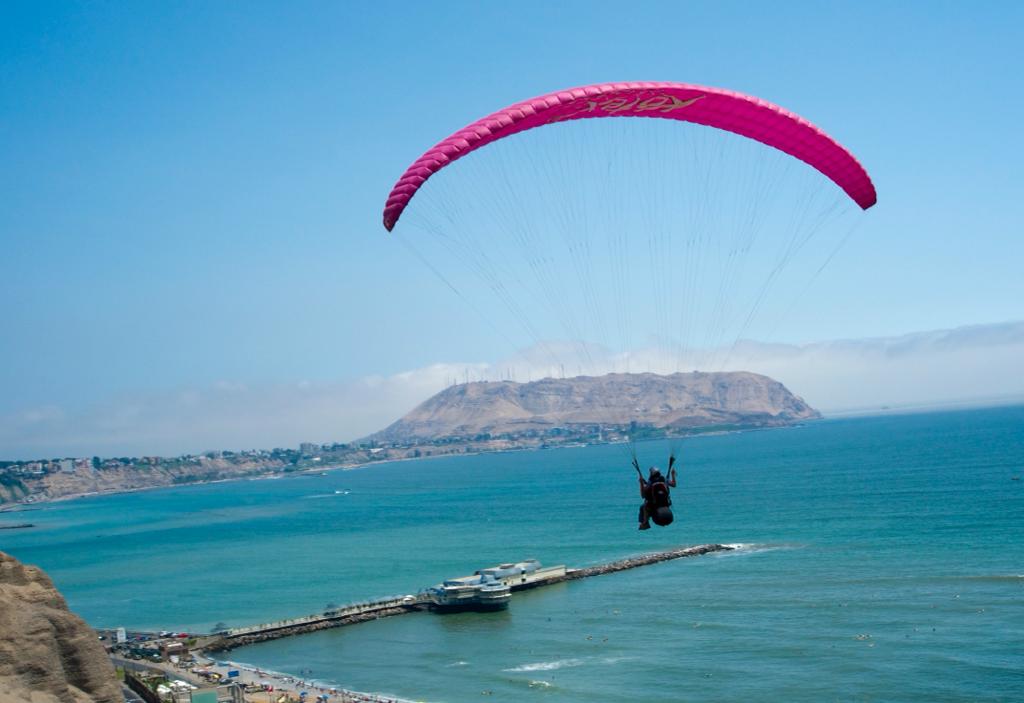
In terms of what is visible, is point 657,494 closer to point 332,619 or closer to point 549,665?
point 549,665

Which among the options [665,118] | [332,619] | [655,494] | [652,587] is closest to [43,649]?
[655,494]

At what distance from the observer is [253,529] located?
9344 cm

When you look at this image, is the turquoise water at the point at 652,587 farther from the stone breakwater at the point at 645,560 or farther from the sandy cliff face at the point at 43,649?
the sandy cliff face at the point at 43,649

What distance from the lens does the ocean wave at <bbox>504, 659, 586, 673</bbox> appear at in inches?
1296

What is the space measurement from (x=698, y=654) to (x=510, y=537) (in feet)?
120

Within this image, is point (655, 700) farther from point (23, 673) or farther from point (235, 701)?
point (23, 673)

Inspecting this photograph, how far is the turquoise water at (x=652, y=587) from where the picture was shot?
99.8ft

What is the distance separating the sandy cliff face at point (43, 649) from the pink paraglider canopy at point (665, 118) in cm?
1209

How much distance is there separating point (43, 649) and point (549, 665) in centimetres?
1764

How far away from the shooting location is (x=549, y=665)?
109 ft

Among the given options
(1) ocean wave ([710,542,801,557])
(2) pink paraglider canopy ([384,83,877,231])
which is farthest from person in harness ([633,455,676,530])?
(1) ocean wave ([710,542,801,557])

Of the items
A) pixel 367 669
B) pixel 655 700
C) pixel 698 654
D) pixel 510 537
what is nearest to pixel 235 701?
pixel 367 669

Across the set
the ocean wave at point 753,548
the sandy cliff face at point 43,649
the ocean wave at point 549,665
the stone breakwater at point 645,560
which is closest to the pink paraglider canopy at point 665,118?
the sandy cliff face at point 43,649

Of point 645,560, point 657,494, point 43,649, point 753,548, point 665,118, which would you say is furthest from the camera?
point 753,548
